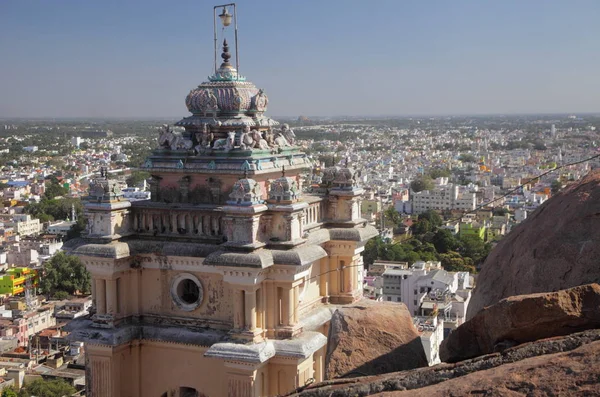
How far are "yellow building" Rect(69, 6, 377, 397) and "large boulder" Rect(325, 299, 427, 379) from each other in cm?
206

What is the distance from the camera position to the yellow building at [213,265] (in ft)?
27.1

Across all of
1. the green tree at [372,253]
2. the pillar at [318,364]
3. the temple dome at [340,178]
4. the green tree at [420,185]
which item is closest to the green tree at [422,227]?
the green tree at [372,253]

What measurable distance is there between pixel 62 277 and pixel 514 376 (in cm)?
4538

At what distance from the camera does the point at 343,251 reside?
9852mm

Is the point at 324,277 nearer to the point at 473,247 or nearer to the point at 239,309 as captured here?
the point at 239,309

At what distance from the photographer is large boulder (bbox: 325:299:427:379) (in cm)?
583

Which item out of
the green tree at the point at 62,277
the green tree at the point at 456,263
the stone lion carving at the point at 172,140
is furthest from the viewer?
the green tree at the point at 456,263

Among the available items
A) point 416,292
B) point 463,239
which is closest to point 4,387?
point 416,292

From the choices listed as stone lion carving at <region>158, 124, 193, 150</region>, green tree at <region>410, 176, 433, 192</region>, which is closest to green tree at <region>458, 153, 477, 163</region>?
green tree at <region>410, 176, 433, 192</region>

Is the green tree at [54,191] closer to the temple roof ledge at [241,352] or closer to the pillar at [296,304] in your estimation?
the pillar at [296,304]

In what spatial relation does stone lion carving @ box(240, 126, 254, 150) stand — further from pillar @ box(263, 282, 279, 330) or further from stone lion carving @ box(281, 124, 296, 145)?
pillar @ box(263, 282, 279, 330)

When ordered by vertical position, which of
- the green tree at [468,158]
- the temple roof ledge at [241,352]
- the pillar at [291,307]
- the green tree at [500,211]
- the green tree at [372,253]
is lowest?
the green tree at [372,253]

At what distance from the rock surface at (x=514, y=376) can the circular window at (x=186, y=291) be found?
4504mm

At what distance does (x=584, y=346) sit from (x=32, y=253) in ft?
165
